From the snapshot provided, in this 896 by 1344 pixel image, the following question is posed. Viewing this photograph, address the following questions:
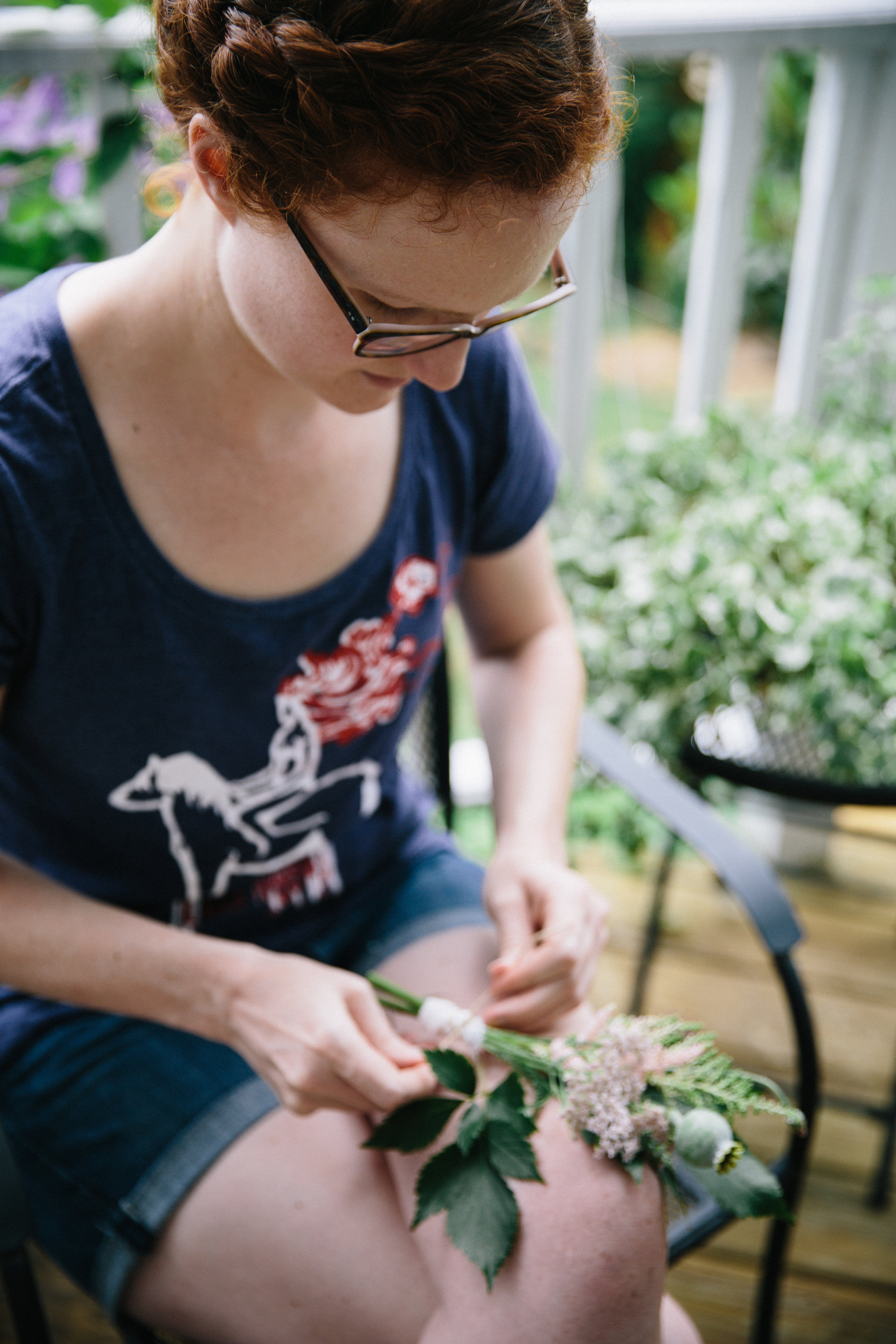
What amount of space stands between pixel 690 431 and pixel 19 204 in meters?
1.19

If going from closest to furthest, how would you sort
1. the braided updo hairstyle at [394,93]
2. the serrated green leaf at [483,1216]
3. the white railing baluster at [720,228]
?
1. the braided updo hairstyle at [394,93]
2. the serrated green leaf at [483,1216]
3. the white railing baluster at [720,228]

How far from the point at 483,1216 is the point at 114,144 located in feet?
5.11

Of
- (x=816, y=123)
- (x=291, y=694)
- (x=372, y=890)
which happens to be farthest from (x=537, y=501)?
(x=816, y=123)

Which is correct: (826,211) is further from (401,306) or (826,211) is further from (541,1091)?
(541,1091)

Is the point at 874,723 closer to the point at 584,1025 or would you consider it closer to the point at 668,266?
the point at 584,1025

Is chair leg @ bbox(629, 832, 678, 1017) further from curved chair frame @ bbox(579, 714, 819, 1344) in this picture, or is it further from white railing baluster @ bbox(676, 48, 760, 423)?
white railing baluster @ bbox(676, 48, 760, 423)

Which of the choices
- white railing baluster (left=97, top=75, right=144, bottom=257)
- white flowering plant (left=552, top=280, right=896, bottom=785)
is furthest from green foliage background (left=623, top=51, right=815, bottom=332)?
white railing baluster (left=97, top=75, right=144, bottom=257)

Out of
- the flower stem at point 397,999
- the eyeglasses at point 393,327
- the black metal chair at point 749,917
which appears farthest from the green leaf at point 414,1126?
the eyeglasses at point 393,327

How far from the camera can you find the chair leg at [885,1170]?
5.32 ft

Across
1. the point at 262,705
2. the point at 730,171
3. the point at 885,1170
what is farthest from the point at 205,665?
the point at 730,171

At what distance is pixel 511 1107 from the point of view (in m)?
Answer: 0.86

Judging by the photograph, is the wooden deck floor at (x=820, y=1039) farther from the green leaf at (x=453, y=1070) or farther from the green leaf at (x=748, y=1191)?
the green leaf at (x=453, y=1070)

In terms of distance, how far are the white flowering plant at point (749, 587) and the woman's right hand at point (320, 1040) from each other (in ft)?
2.41

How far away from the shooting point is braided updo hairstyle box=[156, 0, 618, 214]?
0.58 meters
